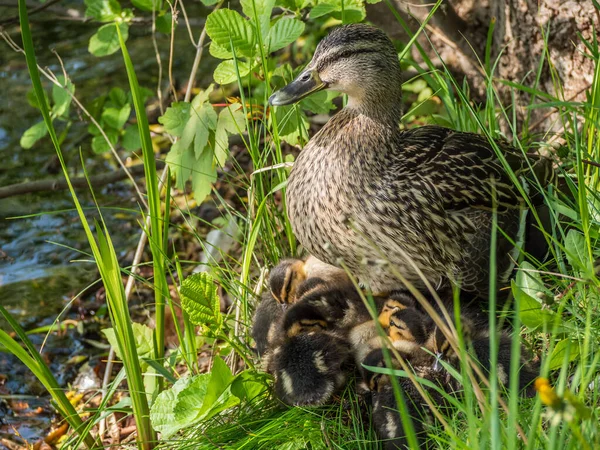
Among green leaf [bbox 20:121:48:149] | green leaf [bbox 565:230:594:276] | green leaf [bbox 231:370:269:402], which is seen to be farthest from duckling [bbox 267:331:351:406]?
green leaf [bbox 20:121:48:149]

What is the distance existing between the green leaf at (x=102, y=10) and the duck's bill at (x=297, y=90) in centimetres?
102

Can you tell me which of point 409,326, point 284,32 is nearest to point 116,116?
point 284,32

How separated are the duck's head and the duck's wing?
0.69 feet

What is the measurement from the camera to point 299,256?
9.88 ft

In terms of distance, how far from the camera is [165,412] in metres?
2.31

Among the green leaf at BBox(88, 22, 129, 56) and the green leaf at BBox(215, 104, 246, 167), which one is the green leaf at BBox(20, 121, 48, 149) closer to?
the green leaf at BBox(88, 22, 129, 56)

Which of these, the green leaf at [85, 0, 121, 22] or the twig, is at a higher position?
the green leaf at [85, 0, 121, 22]

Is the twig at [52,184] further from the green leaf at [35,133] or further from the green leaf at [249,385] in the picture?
the green leaf at [249,385]

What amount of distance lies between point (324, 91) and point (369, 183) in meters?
0.43

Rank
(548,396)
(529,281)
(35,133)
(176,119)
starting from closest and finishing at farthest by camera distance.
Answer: (548,396), (529,281), (176,119), (35,133)

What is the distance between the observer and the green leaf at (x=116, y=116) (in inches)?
129

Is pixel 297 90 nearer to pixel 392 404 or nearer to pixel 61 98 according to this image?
pixel 392 404

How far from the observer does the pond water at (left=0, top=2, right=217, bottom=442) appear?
3.68 metres

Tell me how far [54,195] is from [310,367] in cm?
236
